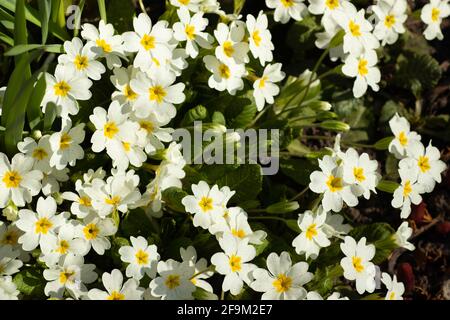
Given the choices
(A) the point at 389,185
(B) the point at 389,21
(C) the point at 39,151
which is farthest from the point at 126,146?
(B) the point at 389,21

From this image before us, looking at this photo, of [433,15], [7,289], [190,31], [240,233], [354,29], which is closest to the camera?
[7,289]

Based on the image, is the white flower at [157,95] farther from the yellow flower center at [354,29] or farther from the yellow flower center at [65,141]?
the yellow flower center at [354,29]

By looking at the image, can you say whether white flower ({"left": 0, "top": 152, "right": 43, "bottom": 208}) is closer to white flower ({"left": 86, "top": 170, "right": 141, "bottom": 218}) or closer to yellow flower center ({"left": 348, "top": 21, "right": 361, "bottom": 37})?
white flower ({"left": 86, "top": 170, "right": 141, "bottom": 218})

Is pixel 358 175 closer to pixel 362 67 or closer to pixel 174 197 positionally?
pixel 362 67

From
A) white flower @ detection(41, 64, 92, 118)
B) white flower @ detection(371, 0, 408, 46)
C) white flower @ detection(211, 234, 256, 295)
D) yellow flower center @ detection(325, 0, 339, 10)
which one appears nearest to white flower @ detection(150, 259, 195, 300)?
white flower @ detection(211, 234, 256, 295)

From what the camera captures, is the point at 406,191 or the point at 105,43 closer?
the point at 105,43

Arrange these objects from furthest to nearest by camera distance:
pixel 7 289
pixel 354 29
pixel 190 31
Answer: pixel 354 29
pixel 190 31
pixel 7 289
